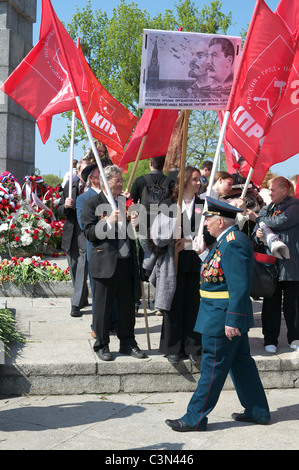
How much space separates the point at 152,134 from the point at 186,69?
5.21ft

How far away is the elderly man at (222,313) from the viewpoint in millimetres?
4762

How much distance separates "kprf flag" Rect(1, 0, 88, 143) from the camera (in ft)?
23.2

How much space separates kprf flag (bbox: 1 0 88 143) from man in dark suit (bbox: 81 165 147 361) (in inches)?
48.1

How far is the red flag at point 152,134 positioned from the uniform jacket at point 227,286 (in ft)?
8.65

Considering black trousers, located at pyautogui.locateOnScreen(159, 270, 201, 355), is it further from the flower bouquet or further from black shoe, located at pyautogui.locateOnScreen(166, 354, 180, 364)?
the flower bouquet

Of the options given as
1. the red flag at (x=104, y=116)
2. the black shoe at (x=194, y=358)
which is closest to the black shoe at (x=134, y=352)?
the black shoe at (x=194, y=358)

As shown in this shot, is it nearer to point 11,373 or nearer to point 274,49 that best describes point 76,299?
point 11,373

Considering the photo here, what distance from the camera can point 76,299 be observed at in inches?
320

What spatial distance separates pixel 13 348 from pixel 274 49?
4052mm

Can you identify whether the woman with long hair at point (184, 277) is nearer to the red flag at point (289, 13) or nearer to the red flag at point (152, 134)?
the red flag at point (152, 134)

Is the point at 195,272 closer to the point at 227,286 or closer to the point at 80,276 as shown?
the point at 227,286

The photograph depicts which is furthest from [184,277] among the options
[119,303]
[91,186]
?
[91,186]

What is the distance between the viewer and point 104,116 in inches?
332

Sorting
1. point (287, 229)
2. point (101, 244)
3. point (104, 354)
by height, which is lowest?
point (104, 354)
